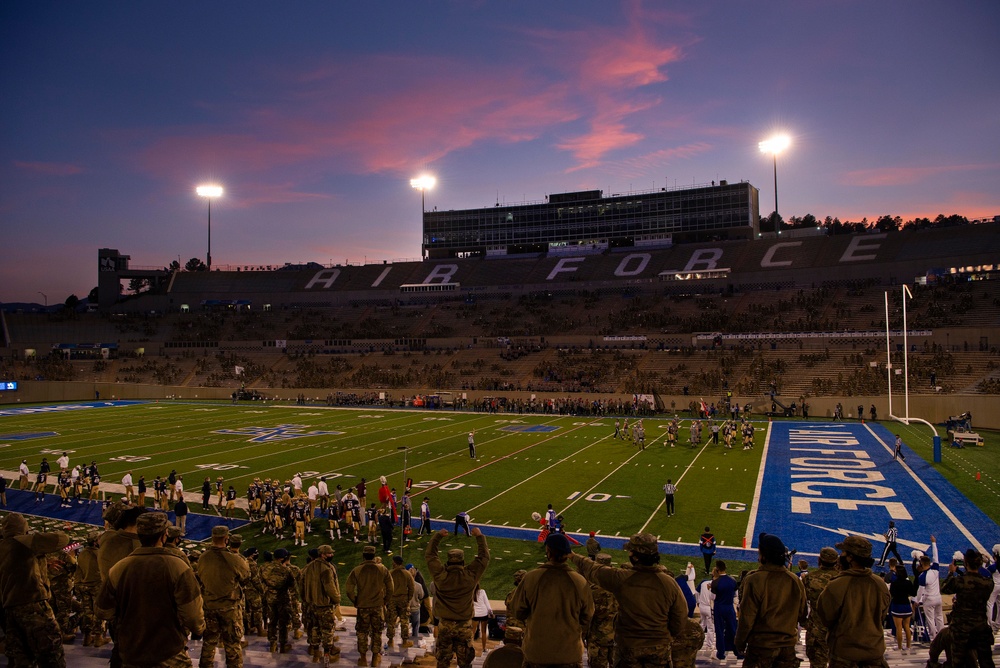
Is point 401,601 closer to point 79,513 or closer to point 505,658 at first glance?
point 505,658

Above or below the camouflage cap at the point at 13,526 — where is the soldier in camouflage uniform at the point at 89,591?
below

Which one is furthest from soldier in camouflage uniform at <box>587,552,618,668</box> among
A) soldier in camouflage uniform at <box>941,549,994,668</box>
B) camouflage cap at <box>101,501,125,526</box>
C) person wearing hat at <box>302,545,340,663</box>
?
camouflage cap at <box>101,501,125,526</box>

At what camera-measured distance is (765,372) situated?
47031 mm

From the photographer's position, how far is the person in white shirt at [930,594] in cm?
891

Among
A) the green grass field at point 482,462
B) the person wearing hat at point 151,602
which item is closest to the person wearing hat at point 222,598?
the person wearing hat at point 151,602

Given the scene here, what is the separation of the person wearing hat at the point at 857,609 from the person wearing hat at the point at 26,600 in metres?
5.93

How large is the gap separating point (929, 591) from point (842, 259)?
199ft

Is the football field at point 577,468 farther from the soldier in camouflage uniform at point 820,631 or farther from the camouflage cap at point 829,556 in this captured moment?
the camouflage cap at point 829,556

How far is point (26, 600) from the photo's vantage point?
540 cm

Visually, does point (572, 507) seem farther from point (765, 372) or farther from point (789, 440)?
point (765, 372)

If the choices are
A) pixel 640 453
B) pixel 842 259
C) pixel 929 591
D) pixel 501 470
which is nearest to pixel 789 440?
pixel 640 453

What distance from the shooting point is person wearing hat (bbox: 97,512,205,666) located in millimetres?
4289

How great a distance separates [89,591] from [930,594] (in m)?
10.4

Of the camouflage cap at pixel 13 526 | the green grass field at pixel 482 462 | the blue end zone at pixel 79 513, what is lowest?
the blue end zone at pixel 79 513
